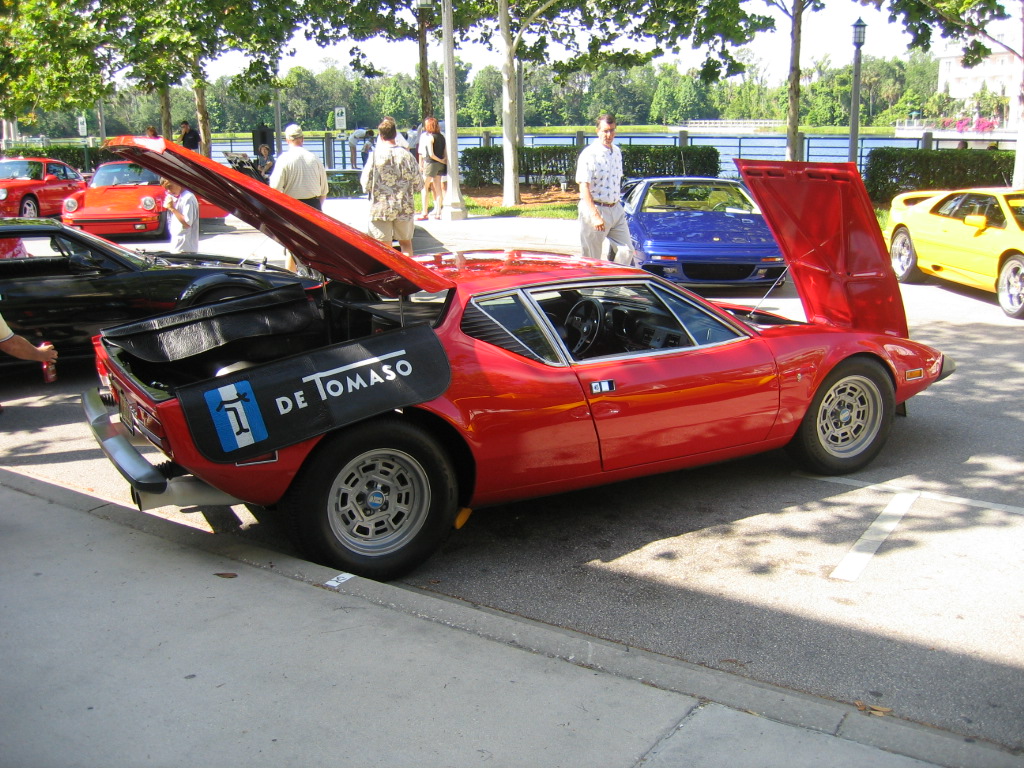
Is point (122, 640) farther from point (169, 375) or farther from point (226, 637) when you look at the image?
point (169, 375)

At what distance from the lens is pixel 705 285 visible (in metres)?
10.9

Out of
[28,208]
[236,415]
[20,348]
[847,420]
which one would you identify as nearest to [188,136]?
[28,208]

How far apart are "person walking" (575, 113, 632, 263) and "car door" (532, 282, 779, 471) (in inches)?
175

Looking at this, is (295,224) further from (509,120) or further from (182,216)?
(509,120)

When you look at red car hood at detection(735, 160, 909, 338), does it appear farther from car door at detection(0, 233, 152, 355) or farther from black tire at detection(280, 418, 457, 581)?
car door at detection(0, 233, 152, 355)

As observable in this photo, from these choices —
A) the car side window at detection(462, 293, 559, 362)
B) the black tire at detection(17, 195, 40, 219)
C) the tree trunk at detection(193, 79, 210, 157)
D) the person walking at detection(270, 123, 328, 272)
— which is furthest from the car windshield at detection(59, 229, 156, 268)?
the tree trunk at detection(193, 79, 210, 157)

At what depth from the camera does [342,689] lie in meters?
3.24

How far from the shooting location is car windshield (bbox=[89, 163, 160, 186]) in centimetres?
1780

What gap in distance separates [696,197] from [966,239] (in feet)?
10.7

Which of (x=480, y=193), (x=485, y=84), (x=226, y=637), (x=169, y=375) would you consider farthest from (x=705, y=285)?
(x=485, y=84)

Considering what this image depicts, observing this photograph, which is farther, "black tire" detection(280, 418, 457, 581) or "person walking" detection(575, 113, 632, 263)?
"person walking" detection(575, 113, 632, 263)

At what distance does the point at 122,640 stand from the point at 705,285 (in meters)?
8.52

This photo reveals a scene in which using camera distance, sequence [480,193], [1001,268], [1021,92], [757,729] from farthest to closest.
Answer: [480,193] → [1021,92] → [1001,268] → [757,729]

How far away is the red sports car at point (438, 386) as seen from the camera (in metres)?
4.12
